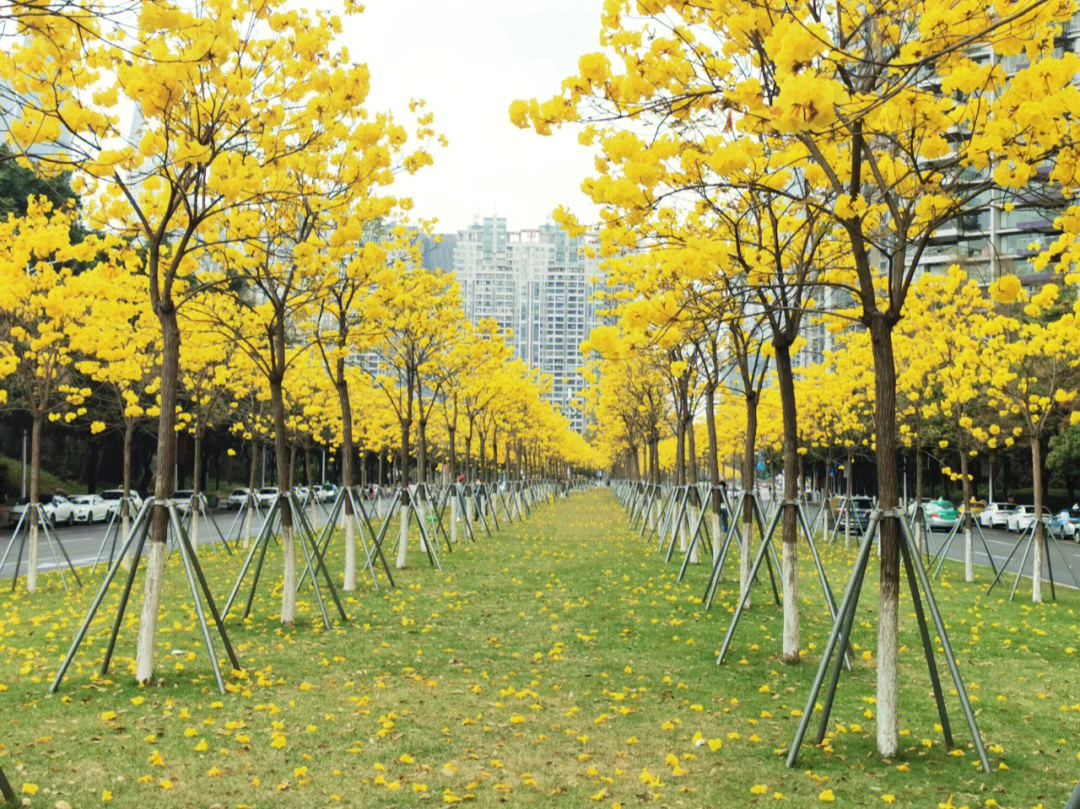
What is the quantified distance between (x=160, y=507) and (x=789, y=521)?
5.62m

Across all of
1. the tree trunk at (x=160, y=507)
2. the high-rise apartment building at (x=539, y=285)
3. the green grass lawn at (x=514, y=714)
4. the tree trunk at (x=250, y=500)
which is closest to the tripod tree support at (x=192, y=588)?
the tree trunk at (x=160, y=507)

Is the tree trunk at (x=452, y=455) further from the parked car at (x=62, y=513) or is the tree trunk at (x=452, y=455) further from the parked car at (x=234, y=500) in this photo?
the parked car at (x=234, y=500)

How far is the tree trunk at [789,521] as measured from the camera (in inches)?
351

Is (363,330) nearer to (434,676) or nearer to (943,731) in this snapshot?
(434,676)

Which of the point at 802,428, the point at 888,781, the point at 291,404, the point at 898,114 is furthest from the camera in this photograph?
the point at 802,428

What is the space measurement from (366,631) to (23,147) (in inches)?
238

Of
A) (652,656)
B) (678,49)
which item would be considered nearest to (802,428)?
(652,656)

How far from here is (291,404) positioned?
86.2 ft

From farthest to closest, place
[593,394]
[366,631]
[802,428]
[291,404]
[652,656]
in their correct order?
[593,394] < [802,428] < [291,404] < [366,631] < [652,656]

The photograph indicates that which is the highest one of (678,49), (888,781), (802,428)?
(678,49)

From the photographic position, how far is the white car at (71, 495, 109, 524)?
3669cm

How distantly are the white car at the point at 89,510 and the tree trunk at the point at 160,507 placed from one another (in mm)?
31360

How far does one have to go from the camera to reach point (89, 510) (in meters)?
37.4

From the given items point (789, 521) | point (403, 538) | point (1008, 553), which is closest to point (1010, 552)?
point (1008, 553)
